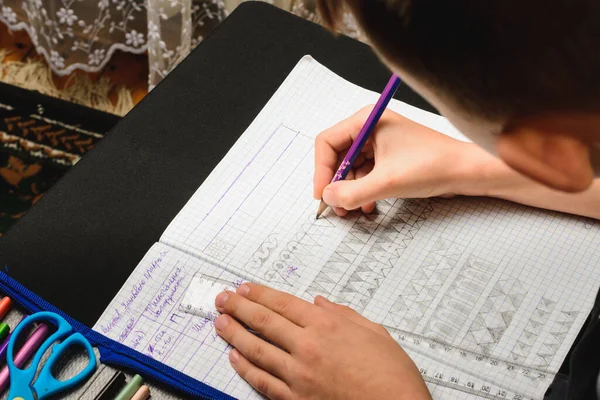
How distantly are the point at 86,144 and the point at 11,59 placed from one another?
308 millimetres

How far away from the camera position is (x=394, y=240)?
2.29 feet

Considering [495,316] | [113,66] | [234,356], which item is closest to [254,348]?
[234,356]

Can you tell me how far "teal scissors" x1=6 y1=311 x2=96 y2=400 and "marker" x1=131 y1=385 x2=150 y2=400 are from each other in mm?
46

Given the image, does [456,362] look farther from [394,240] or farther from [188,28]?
[188,28]

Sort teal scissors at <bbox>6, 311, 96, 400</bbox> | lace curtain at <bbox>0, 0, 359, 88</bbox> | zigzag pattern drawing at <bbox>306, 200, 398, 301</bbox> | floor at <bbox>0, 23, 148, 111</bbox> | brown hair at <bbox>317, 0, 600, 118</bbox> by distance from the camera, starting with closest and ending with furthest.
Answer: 1. brown hair at <bbox>317, 0, 600, 118</bbox>
2. teal scissors at <bbox>6, 311, 96, 400</bbox>
3. zigzag pattern drawing at <bbox>306, 200, 398, 301</bbox>
4. lace curtain at <bbox>0, 0, 359, 88</bbox>
5. floor at <bbox>0, 23, 148, 111</bbox>

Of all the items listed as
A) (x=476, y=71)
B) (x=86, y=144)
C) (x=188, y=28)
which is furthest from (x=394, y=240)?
(x=86, y=144)

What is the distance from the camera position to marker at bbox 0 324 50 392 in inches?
22.3

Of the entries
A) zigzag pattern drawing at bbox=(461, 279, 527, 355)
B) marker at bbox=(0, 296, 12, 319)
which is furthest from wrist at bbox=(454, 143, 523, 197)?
marker at bbox=(0, 296, 12, 319)

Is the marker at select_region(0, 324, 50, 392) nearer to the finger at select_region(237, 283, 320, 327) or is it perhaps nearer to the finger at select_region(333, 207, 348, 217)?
the finger at select_region(237, 283, 320, 327)

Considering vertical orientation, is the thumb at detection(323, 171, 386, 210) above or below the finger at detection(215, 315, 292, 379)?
above

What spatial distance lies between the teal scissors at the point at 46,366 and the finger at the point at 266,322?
0.13m

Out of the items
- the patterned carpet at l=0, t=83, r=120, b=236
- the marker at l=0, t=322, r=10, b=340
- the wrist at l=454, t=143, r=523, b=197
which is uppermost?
the marker at l=0, t=322, r=10, b=340

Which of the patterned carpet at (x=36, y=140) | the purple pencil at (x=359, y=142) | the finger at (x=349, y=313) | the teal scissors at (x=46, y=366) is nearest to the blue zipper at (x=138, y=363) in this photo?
the teal scissors at (x=46, y=366)

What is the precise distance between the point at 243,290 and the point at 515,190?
0.31 meters
